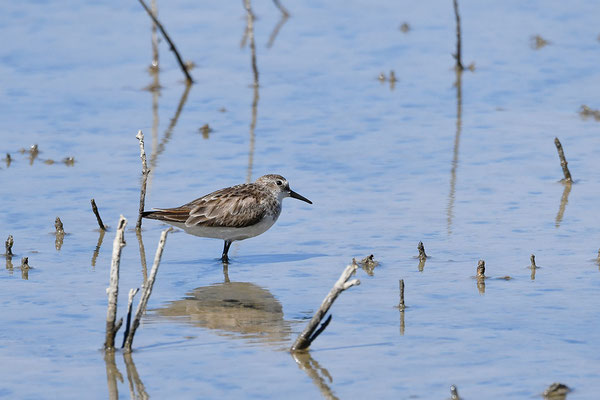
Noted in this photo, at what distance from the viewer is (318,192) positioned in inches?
546

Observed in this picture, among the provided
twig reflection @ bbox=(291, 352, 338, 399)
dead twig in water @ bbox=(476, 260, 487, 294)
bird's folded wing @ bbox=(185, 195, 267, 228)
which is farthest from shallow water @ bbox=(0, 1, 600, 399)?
bird's folded wing @ bbox=(185, 195, 267, 228)

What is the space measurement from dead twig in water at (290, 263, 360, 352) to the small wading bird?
316 centimetres

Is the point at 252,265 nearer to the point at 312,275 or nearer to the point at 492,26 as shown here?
the point at 312,275

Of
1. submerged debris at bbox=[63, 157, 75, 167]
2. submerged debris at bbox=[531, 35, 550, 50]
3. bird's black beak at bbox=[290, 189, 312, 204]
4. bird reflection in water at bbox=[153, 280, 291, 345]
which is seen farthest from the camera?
submerged debris at bbox=[531, 35, 550, 50]

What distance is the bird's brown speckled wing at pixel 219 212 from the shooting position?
39.2 feet

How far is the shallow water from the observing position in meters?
8.69

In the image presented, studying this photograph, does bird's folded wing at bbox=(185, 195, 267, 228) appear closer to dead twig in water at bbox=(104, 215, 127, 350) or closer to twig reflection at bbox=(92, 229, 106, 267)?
twig reflection at bbox=(92, 229, 106, 267)

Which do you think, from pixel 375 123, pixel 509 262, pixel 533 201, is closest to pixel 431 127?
pixel 375 123

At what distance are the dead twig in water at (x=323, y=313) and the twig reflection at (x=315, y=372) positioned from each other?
8 cm

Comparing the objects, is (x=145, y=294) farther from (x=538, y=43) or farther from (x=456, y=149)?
(x=538, y=43)

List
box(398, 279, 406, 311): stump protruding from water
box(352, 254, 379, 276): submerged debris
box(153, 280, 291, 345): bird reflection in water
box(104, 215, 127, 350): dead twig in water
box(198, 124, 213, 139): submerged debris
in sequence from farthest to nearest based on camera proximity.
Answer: box(198, 124, 213, 139): submerged debris, box(352, 254, 379, 276): submerged debris, box(398, 279, 406, 311): stump protruding from water, box(153, 280, 291, 345): bird reflection in water, box(104, 215, 127, 350): dead twig in water

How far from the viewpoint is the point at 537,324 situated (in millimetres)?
9422

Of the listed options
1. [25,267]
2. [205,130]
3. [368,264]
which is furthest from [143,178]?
[205,130]

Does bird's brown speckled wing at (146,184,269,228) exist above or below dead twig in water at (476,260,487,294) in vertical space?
above
